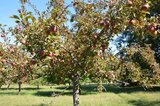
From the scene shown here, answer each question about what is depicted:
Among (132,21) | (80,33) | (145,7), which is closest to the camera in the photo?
(145,7)

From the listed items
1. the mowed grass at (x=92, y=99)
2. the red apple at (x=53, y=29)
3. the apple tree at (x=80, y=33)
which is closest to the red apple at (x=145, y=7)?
the apple tree at (x=80, y=33)

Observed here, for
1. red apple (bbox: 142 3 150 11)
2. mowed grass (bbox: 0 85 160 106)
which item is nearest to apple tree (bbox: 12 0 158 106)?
red apple (bbox: 142 3 150 11)

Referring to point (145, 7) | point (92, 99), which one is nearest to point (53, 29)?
point (145, 7)

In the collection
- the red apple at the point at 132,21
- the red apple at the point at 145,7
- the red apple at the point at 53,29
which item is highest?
the red apple at the point at 145,7

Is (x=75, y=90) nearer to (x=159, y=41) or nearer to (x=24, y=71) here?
(x=24, y=71)

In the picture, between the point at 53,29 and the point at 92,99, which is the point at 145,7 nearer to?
the point at 53,29

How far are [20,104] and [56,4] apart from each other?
19553 millimetres

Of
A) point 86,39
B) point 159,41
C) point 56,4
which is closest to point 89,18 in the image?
point 86,39

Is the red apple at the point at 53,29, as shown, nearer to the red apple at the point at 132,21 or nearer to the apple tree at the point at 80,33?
the apple tree at the point at 80,33

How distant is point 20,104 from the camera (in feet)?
88.1

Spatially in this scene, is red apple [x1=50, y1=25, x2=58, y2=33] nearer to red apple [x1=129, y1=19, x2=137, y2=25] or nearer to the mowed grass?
red apple [x1=129, y1=19, x2=137, y2=25]

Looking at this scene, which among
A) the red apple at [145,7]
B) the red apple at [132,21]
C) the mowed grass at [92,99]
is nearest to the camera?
the red apple at [145,7]

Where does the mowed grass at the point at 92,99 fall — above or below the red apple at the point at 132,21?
below

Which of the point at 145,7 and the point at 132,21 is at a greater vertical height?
the point at 145,7
